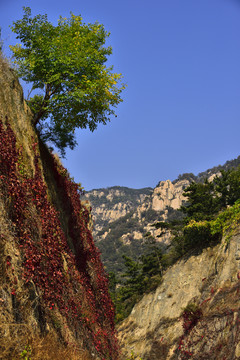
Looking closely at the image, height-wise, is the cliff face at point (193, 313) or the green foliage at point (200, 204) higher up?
the green foliage at point (200, 204)

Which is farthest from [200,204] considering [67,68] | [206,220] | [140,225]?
[140,225]

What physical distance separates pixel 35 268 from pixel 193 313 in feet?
44.4

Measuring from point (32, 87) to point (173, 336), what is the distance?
60.1 ft

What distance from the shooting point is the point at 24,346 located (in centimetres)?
479

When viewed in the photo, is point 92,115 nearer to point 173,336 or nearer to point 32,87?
point 32,87

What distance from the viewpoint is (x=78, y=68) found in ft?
32.8

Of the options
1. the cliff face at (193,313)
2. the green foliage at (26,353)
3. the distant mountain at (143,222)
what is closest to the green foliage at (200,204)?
the cliff face at (193,313)

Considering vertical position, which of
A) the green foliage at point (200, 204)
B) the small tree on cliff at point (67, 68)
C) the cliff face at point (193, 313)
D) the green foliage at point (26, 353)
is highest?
the small tree on cliff at point (67, 68)

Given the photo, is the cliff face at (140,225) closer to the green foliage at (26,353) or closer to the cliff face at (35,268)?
the cliff face at (35,268)

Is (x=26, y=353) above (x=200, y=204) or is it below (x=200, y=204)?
below

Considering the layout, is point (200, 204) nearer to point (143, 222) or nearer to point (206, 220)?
point (206, 220)

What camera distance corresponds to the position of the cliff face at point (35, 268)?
17.4 ft

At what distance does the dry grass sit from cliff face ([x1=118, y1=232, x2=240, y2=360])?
332 inches

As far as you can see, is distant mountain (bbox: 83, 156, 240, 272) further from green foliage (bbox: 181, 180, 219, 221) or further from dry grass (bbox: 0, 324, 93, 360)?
dry grass (bbox: 0, 324, 93, 360)
